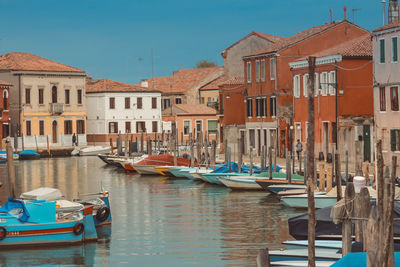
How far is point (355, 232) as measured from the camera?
17.2m

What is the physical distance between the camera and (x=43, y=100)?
7600 cm

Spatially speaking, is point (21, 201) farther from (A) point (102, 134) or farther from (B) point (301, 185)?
(A) point (102, 134)

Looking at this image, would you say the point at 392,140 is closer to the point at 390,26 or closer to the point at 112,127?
the point at 390,26

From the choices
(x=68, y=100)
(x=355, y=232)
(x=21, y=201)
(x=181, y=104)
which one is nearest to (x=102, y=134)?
(x=68, y=100)

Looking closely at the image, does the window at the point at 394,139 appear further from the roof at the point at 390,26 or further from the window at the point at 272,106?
the window at the point at 272,106

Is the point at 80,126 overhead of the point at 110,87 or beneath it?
beneath

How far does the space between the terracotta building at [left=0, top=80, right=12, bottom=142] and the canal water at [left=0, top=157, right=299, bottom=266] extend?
1071 inches

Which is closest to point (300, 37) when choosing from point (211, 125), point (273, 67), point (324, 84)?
point (273, 67)

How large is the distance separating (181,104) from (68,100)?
1440 centimetres

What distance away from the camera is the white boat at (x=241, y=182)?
36.0m

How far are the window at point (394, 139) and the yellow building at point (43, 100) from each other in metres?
39.0

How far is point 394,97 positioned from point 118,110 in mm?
46380

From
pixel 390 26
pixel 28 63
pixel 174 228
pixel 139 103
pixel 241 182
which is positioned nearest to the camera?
pixel 174 228

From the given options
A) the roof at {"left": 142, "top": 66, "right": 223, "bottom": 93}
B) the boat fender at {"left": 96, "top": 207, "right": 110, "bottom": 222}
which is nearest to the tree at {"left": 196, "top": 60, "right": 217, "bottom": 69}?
the roof at {"left": 142, "top": 66, "right": 223, "bottom": 93}
